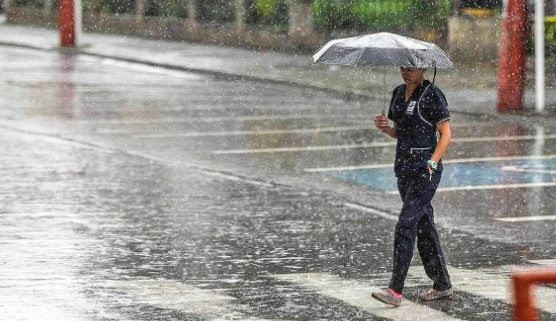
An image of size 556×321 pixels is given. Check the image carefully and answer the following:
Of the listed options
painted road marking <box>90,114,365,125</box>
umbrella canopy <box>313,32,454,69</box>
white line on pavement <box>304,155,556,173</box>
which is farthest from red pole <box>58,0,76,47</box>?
umbrella canopy <box>313,32,454,69</box>

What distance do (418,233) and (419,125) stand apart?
73cm

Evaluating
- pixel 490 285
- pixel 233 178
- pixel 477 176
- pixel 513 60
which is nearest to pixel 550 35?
pixel 513 60

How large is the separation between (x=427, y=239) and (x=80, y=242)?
3229 millimetres

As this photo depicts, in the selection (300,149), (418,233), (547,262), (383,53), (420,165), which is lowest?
(300,149)

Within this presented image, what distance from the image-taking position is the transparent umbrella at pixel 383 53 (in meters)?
9.02

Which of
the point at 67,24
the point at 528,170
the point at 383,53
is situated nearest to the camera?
the point at 383,53

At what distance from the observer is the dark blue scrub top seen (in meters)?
9.05

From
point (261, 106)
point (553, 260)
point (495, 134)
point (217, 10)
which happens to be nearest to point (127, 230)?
point (553, 260)

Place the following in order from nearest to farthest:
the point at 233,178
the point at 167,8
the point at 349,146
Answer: the point at 233,178 → the point at 349,146 → the point at 167,8

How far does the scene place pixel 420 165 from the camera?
9.03 m

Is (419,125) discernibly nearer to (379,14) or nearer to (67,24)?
(379,14)

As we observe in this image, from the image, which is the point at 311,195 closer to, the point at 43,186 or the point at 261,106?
the point at 43,186

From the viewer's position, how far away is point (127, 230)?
38.4 ft

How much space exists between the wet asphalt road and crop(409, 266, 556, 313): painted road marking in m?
0.04
